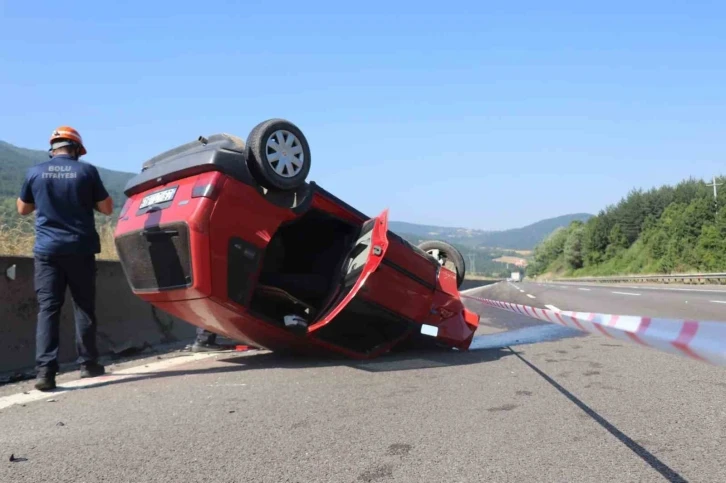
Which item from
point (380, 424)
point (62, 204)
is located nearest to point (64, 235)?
point (62, 204)

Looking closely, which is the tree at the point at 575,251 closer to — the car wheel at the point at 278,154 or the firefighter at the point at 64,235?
the car wheel at the point at 278,154

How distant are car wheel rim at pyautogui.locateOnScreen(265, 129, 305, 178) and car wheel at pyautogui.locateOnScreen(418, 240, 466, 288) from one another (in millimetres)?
2598

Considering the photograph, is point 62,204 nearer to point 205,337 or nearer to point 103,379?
point 103,379

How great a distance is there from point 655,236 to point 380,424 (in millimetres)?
67708

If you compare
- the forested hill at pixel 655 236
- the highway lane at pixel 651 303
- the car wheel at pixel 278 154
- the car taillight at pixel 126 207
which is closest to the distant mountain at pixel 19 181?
the car taillight at pixel 126 207

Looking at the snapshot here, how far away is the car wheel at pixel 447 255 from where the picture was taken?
7.19 meters

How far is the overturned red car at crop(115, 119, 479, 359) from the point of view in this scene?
461cm

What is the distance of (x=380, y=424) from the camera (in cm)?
344

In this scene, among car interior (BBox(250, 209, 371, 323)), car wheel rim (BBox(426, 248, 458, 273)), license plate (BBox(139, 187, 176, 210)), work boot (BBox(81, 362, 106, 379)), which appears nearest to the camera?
license plate (BBox(139, 187, 176, 210))

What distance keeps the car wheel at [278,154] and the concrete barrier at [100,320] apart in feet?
7.80

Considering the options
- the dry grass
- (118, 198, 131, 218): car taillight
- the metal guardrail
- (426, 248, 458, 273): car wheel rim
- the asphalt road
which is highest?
(118, 198, 131, 218): car taillight

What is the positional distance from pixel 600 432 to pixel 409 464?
1118mm

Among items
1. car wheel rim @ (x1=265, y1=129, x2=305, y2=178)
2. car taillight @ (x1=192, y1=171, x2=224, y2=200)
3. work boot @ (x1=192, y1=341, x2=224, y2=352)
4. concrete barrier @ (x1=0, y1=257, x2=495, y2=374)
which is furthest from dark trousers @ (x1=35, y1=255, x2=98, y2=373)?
car wheel rim @ (x1=265, y1=129, x2=305, y2=178)

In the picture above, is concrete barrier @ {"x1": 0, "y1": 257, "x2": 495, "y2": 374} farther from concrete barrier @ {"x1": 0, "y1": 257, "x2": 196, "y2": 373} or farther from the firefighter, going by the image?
the firefighter
